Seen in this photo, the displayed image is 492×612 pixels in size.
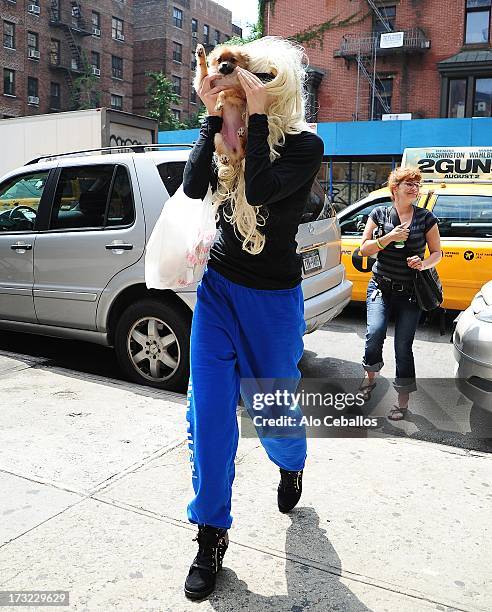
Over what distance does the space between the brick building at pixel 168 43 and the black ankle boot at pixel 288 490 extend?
5196cm

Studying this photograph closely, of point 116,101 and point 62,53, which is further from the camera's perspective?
point 116,101

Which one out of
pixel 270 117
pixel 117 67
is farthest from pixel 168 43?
pixel 270 117

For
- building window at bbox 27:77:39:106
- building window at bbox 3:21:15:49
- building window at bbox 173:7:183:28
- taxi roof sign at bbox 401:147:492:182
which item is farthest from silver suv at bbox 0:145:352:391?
building window at bbox 173:7:183:28

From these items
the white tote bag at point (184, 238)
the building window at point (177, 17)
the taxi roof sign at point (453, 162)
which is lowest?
the white tote bag at point (184, 238)

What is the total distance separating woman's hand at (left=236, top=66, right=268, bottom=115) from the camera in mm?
2297

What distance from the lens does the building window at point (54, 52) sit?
1784 inches

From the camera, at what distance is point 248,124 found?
2352 mm

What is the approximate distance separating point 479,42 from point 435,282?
2807cm

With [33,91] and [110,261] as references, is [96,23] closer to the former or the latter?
[33,91]

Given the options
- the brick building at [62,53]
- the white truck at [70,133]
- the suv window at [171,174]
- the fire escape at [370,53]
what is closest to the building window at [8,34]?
the brick building at [62,53]

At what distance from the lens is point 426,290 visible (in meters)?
4.45

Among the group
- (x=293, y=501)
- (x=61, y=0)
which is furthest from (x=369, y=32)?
(x=293, y=501)

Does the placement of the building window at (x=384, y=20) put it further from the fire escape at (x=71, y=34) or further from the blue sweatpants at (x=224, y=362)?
the blue sweatpants at (x=224, y=362)

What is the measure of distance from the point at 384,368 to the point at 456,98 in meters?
26.2
